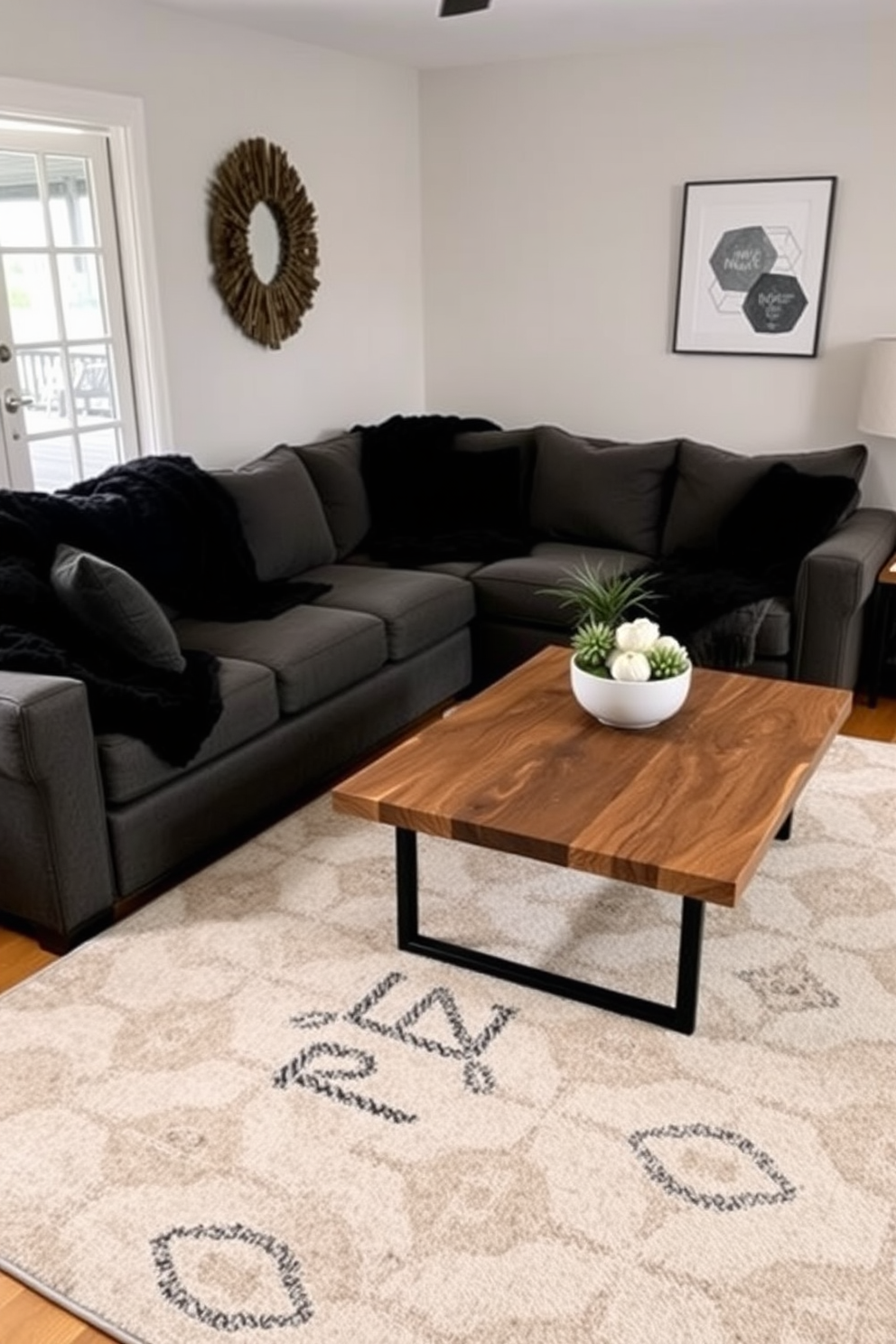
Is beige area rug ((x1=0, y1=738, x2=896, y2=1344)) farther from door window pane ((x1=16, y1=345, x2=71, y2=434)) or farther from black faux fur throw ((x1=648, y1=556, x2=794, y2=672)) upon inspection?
door window pane ((x1=16, y1=345, x2=71, y2=434))

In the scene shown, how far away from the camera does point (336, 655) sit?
11.2ft

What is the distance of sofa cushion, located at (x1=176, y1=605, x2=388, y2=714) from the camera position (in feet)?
10.6

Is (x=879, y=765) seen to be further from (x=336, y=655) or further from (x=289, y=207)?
(x=289, y=207)

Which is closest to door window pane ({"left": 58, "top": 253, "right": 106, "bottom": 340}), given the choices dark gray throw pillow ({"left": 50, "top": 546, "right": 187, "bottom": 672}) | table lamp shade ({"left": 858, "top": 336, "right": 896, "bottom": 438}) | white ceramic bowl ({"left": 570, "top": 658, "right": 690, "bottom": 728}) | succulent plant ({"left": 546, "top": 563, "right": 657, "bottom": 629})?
dark gray throw pillow ({"left": 50, "top": 546, "right": 187, "bottom": 672})

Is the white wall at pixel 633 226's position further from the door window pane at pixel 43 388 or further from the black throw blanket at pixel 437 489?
the door window pane at pixel 43 388

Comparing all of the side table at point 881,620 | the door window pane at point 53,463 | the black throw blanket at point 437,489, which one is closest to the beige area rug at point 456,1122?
the side table at point 881,620

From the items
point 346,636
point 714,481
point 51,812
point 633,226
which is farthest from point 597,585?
point 633,226

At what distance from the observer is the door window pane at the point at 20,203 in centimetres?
351

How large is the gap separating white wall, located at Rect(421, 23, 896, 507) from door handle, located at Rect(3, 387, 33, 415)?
229cm

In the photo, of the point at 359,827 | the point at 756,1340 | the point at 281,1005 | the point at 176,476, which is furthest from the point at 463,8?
the point at 756,1340

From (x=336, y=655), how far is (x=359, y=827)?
Answer: 54cm

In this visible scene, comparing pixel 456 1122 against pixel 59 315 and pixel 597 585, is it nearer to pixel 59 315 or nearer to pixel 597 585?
pixel 597 585

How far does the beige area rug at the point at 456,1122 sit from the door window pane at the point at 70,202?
7.32ft

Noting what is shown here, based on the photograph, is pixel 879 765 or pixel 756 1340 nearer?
pixel 756 1340
